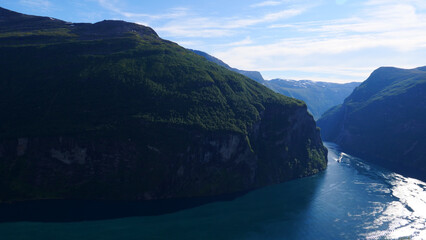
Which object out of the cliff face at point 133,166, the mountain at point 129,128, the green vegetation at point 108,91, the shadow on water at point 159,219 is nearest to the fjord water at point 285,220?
the shadow on water at point 159,219

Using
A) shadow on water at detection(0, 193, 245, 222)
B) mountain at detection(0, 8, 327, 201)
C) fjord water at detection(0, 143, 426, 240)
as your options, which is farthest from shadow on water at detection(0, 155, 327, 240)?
mountain at detection(0, 8, 327, 201)

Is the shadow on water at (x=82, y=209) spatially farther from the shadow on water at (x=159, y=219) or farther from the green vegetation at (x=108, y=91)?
the green vegetation at (x=108, y=91)

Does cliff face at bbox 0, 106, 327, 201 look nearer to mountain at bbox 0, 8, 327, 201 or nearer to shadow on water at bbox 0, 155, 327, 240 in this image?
mountain at bbox 0, 8, 327, 201

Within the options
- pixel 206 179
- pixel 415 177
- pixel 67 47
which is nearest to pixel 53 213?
pixel 206 179

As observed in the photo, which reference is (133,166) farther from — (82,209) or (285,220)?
(285,220)

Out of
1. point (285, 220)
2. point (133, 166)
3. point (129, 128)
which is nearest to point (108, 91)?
point (129, 128)
